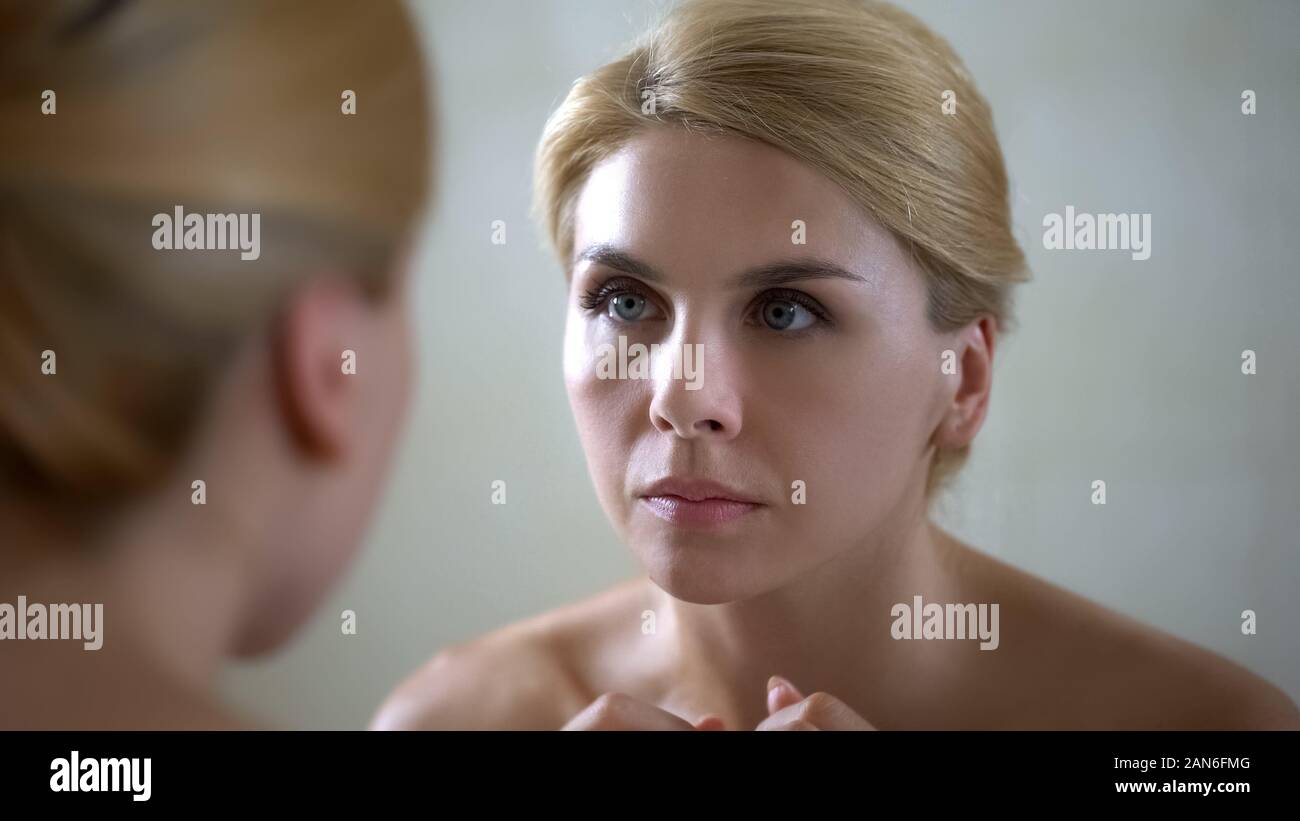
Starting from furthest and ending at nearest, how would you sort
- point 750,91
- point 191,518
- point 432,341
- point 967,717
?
point 432,341 → point 967,717 → point 750,91 → point 191,518

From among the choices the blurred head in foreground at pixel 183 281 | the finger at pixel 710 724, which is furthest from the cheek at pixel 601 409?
the blurred head in foreground at pixel 183 281

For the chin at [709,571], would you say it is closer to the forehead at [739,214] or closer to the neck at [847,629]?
the neck at [847,629]

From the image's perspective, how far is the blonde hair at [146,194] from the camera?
81 cm

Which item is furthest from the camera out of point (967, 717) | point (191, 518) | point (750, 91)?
point (967, 717)

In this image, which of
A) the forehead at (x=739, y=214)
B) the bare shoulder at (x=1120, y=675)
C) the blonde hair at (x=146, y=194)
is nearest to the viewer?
the blonde hair at (x=146, y=194)

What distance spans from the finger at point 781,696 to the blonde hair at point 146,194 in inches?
25.7

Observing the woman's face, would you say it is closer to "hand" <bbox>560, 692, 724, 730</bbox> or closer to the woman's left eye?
the woman's left eye

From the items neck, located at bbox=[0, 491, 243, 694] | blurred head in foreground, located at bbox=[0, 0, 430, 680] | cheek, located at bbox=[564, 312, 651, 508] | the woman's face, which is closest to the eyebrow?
the woman's face

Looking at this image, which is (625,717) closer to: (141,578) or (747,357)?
(747,357)
